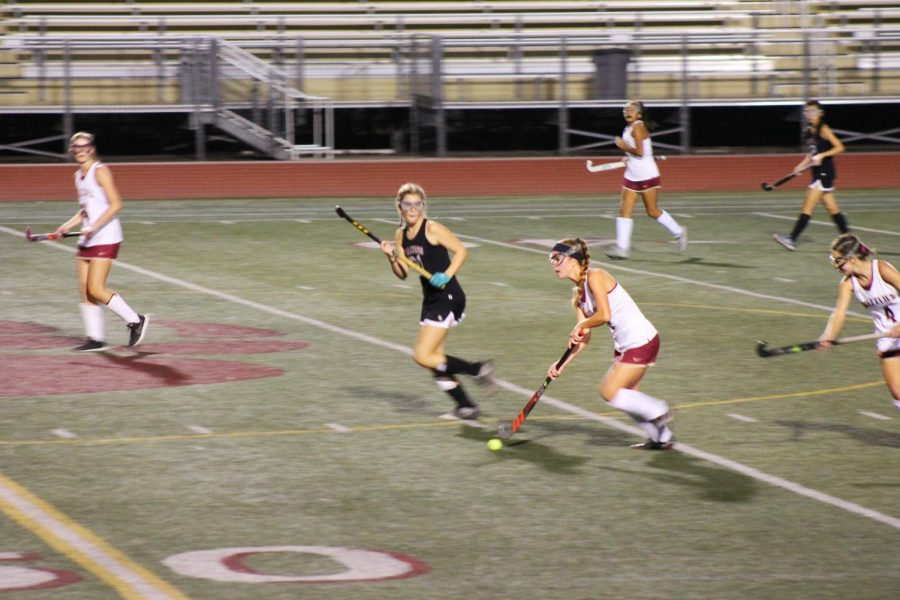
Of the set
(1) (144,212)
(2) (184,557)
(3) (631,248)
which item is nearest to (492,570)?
(2) (184,557)

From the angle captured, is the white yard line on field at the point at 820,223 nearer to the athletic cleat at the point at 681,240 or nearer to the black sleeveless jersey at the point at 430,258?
the athletic cleat at the point at 681,240

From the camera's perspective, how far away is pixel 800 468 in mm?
8719

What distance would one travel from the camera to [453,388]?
9.82m

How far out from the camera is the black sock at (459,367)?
9773mm

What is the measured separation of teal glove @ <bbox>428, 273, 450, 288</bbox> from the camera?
9.55 m

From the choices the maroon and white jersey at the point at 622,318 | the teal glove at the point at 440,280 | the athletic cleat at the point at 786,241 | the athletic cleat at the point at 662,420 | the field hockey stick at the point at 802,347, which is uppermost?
the teal glove at the point at 440,280

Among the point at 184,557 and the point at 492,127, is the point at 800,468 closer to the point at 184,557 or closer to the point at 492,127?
the point at 184,557

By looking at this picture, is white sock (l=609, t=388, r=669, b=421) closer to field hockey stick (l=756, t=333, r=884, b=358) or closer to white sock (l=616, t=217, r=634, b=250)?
field hockey stick (l=756, t=333, r=884, b=358)

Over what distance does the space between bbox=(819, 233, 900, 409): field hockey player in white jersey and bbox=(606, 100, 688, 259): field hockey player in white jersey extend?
7542mm

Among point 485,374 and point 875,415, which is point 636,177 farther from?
point 485,374

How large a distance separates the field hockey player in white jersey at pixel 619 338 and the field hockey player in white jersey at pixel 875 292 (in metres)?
1.19

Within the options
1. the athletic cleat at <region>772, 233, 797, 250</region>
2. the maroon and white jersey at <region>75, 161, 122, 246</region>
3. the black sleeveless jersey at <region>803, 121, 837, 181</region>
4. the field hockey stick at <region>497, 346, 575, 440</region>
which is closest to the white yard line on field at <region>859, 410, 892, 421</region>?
the field hockey stick at <region>497, 346, 575, 440</region>

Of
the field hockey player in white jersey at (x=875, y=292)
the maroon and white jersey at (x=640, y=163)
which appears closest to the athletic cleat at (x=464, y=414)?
the field hockey player in white jersey at (x=875, y=292)

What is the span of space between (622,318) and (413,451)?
156 centimetres
